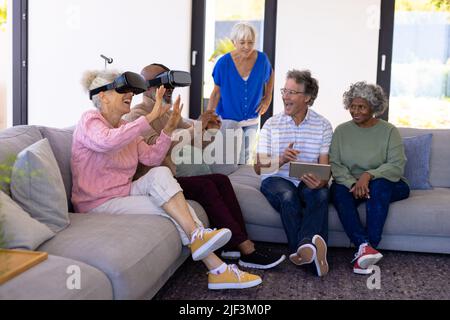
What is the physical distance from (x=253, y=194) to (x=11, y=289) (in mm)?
1892

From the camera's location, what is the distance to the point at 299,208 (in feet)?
10.0

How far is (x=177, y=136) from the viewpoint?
123 inches

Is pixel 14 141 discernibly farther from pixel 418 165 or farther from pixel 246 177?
pixel 418 165

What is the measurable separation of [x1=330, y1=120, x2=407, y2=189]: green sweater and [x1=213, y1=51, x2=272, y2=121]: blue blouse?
1.40 meters

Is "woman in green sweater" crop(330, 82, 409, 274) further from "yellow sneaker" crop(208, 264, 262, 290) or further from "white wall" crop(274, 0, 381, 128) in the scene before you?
"white wall" crop(274, 0, 381, 128)

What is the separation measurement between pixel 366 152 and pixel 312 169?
448 millimetres

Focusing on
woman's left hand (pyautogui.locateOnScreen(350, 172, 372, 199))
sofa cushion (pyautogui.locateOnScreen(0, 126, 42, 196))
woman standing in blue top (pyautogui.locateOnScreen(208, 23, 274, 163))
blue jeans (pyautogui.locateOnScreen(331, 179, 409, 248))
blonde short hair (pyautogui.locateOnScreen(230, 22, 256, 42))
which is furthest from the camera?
woman standing in blue top (pyautogui.locateOnScreen(208, 23, 274, 163))

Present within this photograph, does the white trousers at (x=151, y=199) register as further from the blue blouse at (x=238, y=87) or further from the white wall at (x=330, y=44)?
the white wall at (x=330, y=44)

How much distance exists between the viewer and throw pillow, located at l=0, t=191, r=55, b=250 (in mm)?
1919

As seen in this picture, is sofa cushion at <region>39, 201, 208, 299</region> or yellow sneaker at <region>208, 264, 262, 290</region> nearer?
sofa cushion at <region>39, 201, 208, 299</region>

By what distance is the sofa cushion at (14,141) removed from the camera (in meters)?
2.29

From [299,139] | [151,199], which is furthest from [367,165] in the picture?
[151,199]

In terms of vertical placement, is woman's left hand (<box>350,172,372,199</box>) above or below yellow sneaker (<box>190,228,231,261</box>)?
above

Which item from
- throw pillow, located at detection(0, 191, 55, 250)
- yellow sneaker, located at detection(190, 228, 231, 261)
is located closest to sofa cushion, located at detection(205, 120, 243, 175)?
yellow sneaker, located at detection(190, 228, 231, 261)
